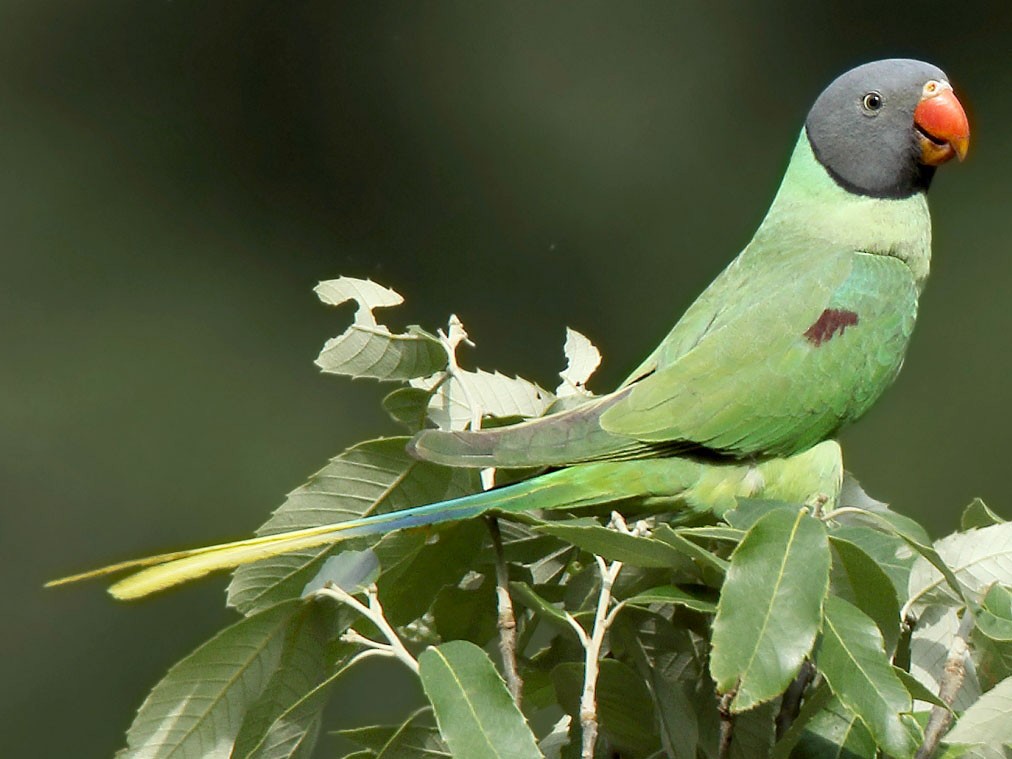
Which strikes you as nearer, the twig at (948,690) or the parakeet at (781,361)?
the twig at (948,690)

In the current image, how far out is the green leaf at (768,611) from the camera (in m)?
1.06

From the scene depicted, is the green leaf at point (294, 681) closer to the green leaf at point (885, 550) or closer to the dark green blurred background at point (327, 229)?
the green leaf at point (885, 550)

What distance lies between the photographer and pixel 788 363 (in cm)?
185

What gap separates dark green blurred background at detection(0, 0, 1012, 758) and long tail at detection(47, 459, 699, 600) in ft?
11.7

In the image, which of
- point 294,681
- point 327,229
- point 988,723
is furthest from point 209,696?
point 327,229

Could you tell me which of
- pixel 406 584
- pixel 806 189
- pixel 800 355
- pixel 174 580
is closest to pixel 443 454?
pixel 406 584

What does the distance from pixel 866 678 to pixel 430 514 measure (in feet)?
1.43

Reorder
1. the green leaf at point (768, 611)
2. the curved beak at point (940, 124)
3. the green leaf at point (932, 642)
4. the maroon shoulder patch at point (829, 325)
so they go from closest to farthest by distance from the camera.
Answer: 1. the green leaf at point (768, 611)
2. the green leaf at point (932, 642)
3. the maroon shoulder patch at point (829, 325)
4. the curved beak at point (940, 124)

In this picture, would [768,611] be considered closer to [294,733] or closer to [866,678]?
[866,678]

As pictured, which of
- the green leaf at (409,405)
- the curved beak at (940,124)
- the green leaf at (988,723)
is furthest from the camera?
the curved beak at (940,124)

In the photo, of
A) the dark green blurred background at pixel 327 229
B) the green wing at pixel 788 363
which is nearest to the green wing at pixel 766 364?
the green wing at pixel 788 363

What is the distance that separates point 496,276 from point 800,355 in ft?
13.2

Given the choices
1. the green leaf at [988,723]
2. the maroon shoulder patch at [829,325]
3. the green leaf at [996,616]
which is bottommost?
the green leaf at [988,723]

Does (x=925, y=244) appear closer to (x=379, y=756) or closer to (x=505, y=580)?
(x=505, y=580)
